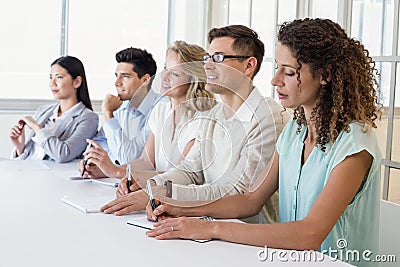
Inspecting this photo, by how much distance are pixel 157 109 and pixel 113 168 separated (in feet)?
2.17

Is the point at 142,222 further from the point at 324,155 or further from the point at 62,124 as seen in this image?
the point at 62,124

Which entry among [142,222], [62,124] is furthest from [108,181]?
[62,124]

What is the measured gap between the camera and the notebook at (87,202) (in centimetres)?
187

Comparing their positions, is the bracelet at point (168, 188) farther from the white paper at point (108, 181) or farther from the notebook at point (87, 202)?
the white paper at point (108, 181)

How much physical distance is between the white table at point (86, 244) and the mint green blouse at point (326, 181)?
1.11 ft

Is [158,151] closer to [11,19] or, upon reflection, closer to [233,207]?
[233,207]

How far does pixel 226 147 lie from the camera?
183cm

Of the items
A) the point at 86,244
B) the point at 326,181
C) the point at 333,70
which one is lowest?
the point at 86,244

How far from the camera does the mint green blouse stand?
167 centimetres

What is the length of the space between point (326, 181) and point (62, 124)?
1835mm

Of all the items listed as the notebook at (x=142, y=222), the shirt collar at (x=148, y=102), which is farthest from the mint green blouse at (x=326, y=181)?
the shirt collar at (x=148, y=102)

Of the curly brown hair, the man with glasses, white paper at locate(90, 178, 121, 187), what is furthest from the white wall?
the curly brown hair

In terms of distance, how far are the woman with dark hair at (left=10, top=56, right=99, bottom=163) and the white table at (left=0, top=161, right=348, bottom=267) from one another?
1035mm

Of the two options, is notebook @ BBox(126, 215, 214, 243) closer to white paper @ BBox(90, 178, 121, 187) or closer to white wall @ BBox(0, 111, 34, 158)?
white paper @ BBox(90, 178, 121, 187)
